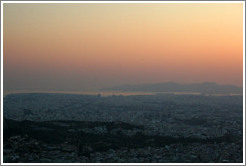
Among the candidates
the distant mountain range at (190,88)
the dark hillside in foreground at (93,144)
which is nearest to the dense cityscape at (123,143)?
the dark hillside in foreground at (93,144)

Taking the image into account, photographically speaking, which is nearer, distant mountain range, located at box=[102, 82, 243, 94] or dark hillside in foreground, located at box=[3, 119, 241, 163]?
dark hillside in foreground, located at box=[3, 119, 241, 163]

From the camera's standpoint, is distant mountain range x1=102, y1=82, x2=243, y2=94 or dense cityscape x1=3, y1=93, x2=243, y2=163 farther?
distant mountain range x1=102, y1=82, x2=243, y2=94

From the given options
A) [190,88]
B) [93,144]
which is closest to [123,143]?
[93,144]

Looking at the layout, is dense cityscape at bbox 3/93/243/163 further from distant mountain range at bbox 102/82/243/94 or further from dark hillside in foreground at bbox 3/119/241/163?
distant mountain range at bbox 102/82/243/94

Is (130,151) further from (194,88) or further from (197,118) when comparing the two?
(194,88)

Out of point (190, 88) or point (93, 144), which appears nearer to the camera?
point (93, 144)

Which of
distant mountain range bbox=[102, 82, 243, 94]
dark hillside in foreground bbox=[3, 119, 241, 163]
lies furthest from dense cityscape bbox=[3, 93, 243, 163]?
distant mountain range bbox=[102, 82, 243, 94]

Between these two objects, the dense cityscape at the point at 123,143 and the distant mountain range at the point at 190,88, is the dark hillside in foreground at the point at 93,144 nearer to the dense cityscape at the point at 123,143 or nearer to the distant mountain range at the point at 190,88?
the dense cityscape at the point at 123,143

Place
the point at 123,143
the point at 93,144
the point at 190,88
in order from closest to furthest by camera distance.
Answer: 1. the point at 93,144
2. the point at 123,143
3. the point at 190,88

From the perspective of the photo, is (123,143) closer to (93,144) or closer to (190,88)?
(93,144)

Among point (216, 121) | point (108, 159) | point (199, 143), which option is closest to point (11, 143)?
point (108, 159)

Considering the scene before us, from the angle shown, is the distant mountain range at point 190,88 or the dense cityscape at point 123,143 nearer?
the dense cityscape at point 123,143
